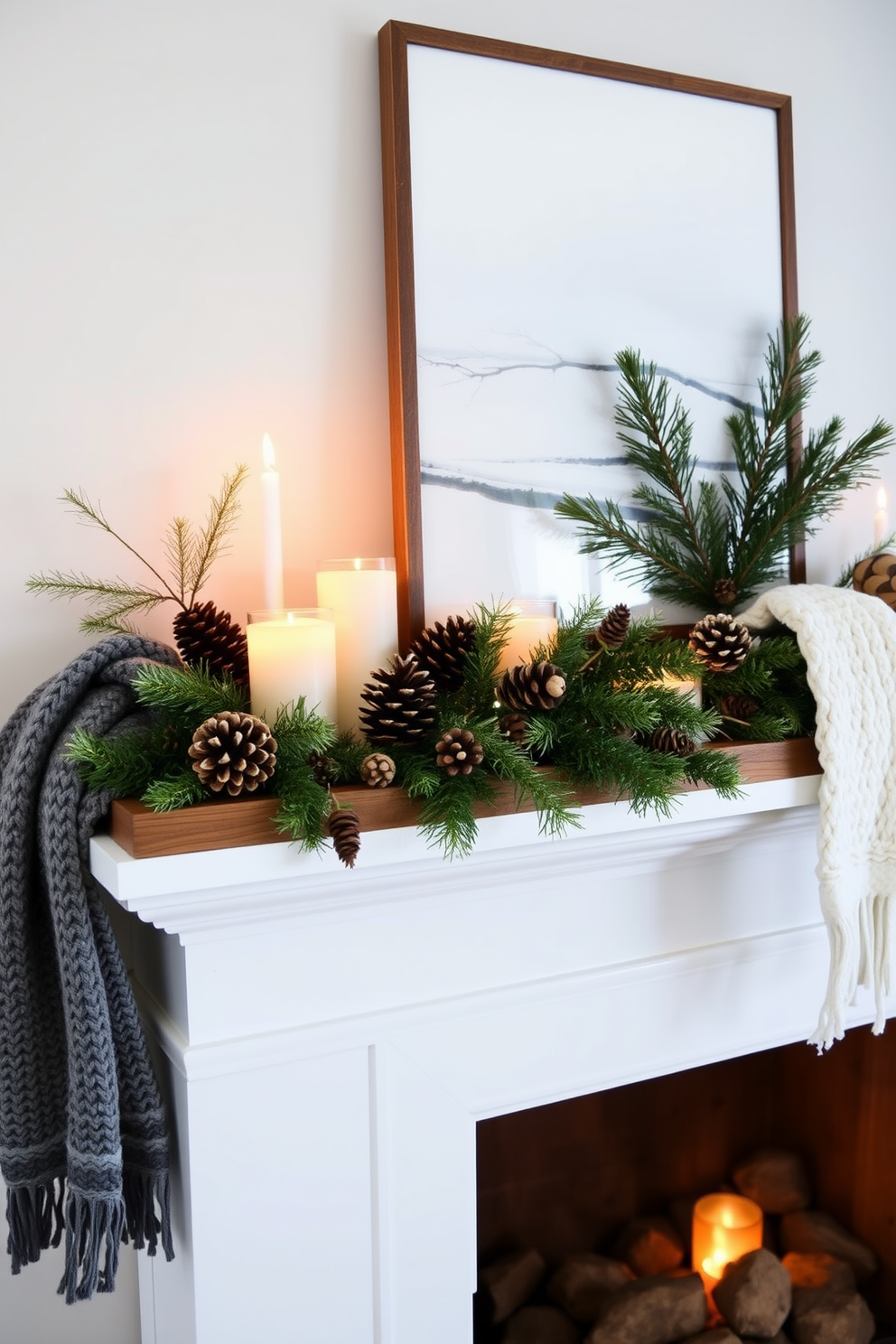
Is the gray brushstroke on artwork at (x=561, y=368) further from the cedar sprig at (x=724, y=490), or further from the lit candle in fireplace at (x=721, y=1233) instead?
the lit candle in fireplace at (x=721, y=1233)

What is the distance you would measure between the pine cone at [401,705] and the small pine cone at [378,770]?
4 centimetres

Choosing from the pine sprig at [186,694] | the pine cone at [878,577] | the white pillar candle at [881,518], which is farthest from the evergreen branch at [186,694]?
the white pillar candle at [881,518]

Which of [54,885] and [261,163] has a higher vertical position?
[261,163]

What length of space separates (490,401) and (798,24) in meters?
0.69

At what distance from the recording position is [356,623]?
36.7 inches

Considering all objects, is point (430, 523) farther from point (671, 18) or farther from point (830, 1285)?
point (830, 1285)

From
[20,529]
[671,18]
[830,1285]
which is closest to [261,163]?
[20,529]

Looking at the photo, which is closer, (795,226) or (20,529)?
(20,529)

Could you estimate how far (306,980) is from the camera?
86 centimetres

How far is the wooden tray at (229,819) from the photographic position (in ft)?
2.36

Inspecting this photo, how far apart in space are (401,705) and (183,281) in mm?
496

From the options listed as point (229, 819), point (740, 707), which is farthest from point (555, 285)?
point (229, 819)

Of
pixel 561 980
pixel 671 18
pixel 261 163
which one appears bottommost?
pixel 561 980

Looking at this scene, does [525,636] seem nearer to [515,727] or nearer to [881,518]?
[515,727]
